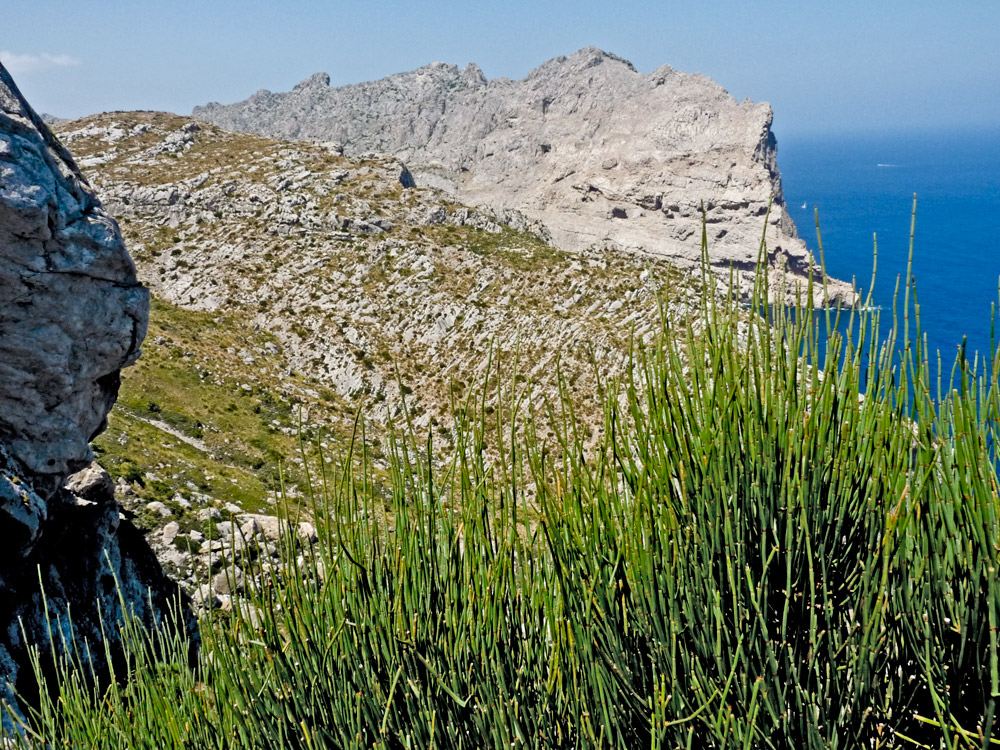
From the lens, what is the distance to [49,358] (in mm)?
11305

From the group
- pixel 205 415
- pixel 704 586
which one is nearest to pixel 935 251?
pixel 205 415

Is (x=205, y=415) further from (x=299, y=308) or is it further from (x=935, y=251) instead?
(x=935, y=251)

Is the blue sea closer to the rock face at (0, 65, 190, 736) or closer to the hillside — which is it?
the hillside

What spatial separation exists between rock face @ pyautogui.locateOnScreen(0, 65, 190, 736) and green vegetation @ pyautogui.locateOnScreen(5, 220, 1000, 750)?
659 cm

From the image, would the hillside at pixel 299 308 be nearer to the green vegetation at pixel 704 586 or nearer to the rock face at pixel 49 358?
the rock face at pixel 49 358

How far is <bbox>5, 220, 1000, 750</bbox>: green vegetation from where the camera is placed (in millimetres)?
3506

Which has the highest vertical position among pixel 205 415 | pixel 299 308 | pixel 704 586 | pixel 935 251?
pixel 704 586

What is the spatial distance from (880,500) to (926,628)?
0.67 meters

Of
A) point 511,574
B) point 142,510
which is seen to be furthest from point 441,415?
point 511,574

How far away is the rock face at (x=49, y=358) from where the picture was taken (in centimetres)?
1012

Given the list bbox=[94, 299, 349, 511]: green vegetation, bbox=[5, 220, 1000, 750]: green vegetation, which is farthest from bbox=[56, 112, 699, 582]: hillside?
bbox=[5, 220, 1000, 750]: green vegetation

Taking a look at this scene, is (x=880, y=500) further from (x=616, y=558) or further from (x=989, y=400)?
(x=616, y=558)

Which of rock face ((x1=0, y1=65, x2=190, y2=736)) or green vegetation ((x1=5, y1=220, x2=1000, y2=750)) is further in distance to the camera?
rock face ((x1=0, y1=65, x2=190, y2=736))

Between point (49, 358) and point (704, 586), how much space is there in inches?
450
